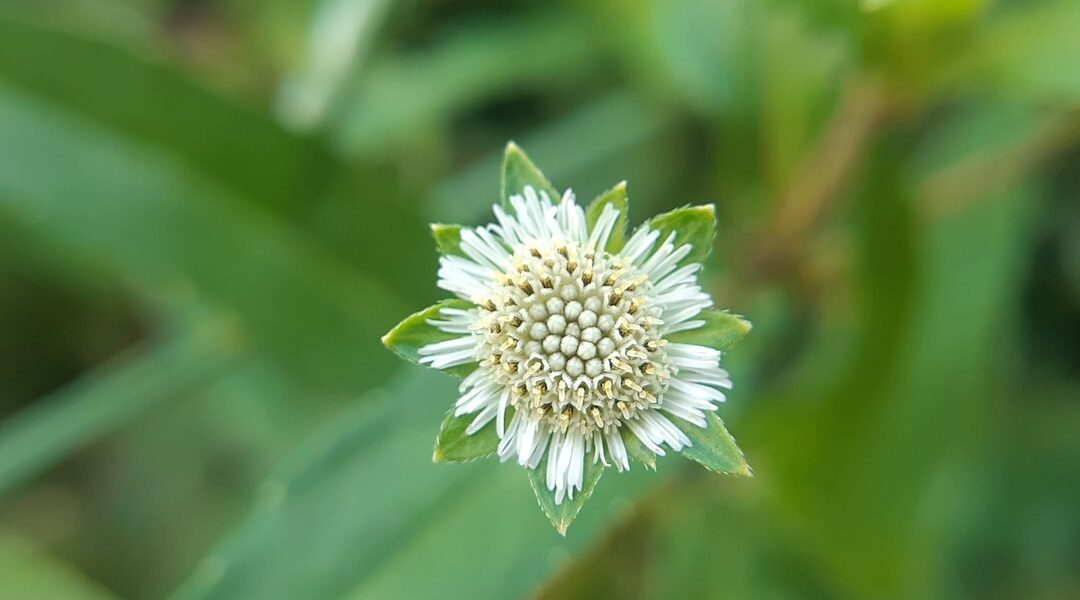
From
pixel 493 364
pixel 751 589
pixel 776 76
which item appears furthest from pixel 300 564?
pixel 776 76

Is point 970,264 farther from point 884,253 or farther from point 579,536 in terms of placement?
point 579,536

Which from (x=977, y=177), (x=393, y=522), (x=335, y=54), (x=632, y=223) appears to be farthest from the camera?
(x=632, y=223)

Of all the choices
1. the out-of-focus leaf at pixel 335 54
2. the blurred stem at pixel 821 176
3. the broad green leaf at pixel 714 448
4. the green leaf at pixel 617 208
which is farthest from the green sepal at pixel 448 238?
the out-of-focus leaf at pixel 335 54

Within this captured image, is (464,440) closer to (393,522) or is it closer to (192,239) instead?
(393,522)

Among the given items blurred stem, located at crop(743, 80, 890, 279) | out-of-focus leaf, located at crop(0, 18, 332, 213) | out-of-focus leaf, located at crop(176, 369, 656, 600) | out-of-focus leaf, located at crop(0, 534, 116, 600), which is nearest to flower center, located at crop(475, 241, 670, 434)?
out-of-focus leaf, located at crop(176, 369, 656, 600)

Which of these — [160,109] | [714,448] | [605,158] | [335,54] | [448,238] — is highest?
[335,54]

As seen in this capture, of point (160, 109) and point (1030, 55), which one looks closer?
point (1030, 55)

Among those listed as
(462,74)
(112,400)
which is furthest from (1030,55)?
(112,400)
